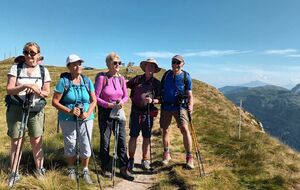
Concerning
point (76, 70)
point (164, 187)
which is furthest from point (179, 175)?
point (76, 70)

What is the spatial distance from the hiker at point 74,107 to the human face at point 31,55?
2.48 ft

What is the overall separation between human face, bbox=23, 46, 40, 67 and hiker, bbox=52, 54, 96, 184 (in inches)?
29.7

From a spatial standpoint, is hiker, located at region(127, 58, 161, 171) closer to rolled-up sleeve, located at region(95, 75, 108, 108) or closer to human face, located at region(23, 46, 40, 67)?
rolled-up sleeve, located at region(95, 75, 108, 108)

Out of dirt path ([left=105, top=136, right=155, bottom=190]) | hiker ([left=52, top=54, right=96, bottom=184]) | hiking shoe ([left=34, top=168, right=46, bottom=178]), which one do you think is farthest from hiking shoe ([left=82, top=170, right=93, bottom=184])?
A: hiking shoe ([left=34, top=168, right=46, bottom=178])

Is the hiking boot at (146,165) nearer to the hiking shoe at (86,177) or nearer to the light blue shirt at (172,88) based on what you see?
the light blue shirt at (172,88)

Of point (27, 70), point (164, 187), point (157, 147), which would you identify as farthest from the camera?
point (157, 147)

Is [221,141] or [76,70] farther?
[221,141]

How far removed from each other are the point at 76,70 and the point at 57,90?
669 mm

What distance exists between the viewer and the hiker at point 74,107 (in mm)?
7312

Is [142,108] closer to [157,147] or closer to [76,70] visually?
[76,70]

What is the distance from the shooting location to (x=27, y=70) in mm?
6914

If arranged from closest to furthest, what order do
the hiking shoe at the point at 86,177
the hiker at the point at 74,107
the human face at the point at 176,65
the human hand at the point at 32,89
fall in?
the human hand at the point at 32,89 → the hiker at the point at 74,107 → the hiking shoe at the point at 86,177 → the human face at the point at 176,65

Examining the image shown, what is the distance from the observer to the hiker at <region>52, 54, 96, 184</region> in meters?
7.31

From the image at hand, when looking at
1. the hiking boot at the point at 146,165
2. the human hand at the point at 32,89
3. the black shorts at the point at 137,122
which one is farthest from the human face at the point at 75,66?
the hiking boot at the point at 146,165
